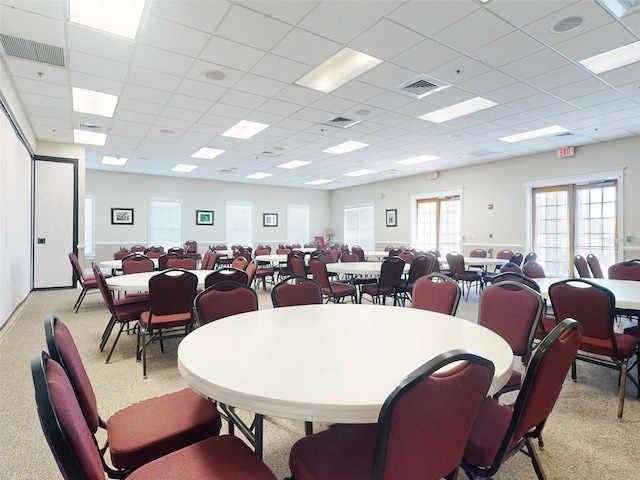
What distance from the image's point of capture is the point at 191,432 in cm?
140

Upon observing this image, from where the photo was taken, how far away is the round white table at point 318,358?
3.28ft

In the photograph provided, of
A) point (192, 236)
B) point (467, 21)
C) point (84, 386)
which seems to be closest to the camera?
point (84, 386)

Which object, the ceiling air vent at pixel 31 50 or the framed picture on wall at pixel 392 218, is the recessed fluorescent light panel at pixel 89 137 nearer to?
the ceiling air vent at pixel 31 50

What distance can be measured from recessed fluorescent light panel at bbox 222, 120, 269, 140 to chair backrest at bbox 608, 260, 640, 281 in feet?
18.3

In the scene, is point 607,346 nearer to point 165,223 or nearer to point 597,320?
point 597,320

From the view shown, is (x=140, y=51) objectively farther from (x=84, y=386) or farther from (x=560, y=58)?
(x=560, y=58)

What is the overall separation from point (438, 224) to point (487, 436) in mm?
10119

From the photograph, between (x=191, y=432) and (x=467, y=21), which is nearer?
(x=191, y=432)

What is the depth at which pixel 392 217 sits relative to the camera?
1217 cm

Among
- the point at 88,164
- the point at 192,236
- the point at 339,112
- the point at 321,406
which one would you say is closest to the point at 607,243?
the point at 339,112

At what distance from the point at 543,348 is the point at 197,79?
183 inches

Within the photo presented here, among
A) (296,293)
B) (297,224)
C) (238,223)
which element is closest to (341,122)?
(296,293)

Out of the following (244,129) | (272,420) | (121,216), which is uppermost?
(244,129)

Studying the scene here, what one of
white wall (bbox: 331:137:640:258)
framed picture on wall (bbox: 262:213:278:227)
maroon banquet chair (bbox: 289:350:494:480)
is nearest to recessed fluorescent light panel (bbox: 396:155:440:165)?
white wall (bbox: 331:137:640:258)
